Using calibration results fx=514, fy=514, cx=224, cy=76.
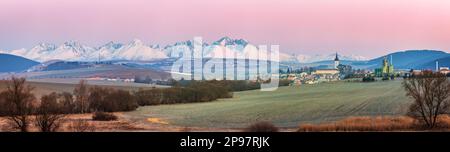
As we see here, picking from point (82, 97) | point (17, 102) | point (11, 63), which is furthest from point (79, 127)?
point (11, 63)

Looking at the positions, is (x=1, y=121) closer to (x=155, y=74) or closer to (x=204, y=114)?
(x=204, y=114)

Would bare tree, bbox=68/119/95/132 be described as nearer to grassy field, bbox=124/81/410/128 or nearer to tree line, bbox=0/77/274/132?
tree line, bbox=0/77/274/132

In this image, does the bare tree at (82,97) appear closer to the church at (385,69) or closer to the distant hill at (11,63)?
the distant hill at (11,63)

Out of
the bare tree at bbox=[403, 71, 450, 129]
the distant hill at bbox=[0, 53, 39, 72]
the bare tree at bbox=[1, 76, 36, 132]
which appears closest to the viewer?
the bare tree at bbox=[1, 76, 36, 132]

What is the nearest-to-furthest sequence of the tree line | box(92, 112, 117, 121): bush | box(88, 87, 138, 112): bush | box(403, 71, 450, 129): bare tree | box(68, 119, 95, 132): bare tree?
1. box(68, 119, 95, 132): bare tree
2. the tree line
3. box(403, 71, 450, 129): bare tree
4. box(92, 112, 117, 121): bush
5. box(88, 87, 138, 112): bush

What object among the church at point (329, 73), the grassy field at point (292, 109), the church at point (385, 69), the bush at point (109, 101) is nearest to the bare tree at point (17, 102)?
the grassy field at point (292, 109)

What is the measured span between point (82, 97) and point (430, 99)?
29.5m

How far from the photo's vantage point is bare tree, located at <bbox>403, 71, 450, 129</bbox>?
26467 mm

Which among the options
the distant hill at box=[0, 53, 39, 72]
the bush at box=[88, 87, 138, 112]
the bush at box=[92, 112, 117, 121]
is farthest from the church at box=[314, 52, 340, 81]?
the bush at box=[92, 112, 117, 121]

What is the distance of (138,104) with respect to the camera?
168 feet

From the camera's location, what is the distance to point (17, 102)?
28.0m

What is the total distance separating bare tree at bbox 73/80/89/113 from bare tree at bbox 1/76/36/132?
512 inches

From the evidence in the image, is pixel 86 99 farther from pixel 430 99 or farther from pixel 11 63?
pixel 430 99

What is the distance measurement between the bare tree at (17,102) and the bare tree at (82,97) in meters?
13.0
